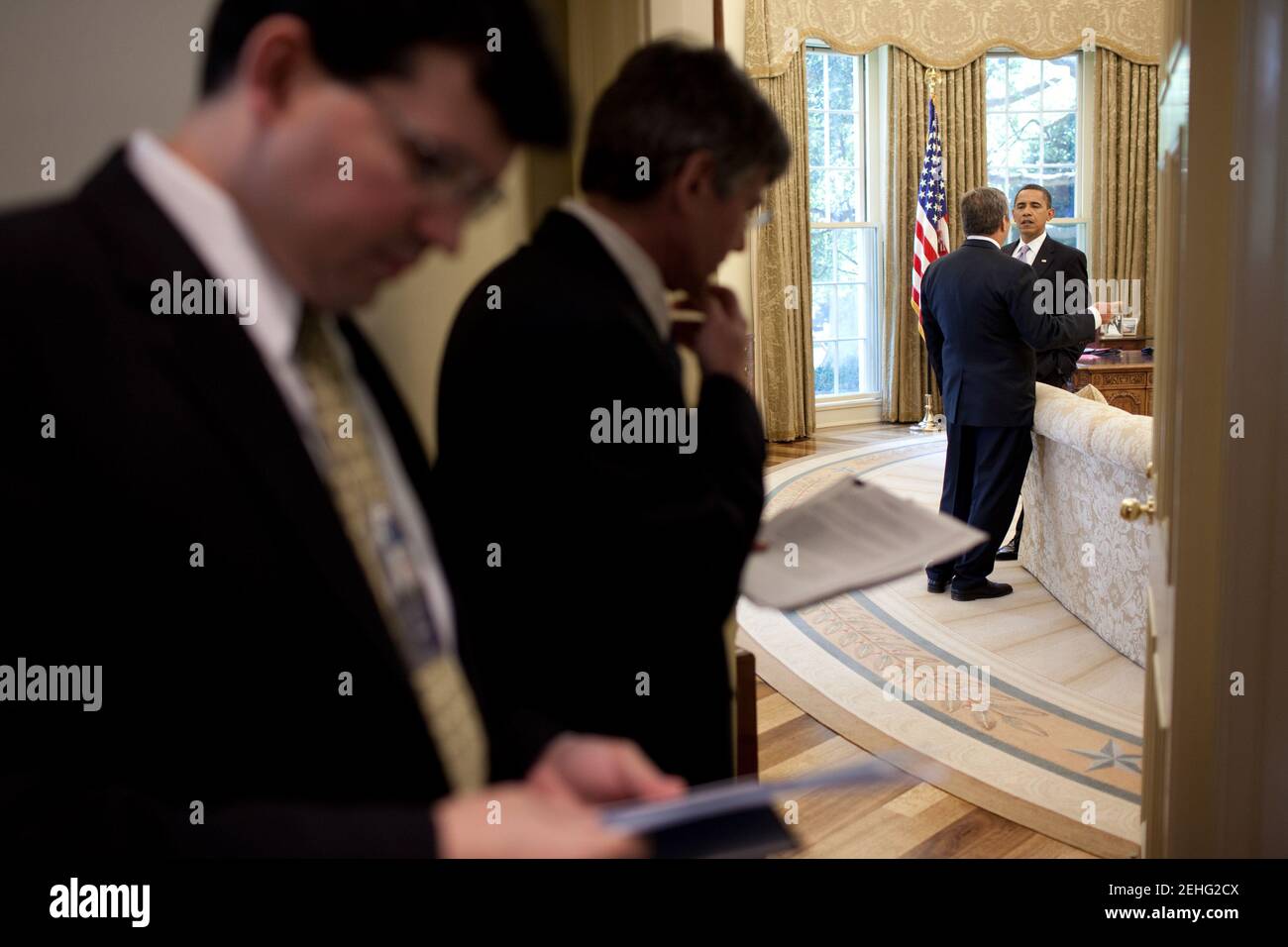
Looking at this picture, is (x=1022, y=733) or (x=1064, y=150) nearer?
(x=1022, y=733)

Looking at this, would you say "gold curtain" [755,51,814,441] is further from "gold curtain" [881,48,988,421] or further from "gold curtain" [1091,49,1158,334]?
"gold curtain" [1091,49,1158,334]

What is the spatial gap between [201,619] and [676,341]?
733 mm

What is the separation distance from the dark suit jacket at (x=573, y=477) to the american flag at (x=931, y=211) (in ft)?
24.1

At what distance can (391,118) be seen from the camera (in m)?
0.74

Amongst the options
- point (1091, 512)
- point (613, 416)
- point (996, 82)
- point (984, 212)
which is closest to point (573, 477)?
point (613, 416)

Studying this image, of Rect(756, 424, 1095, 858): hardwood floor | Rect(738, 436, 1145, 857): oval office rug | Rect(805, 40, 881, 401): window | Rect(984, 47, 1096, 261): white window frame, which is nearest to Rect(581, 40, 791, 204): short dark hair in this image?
Rect(738, 436, 1145, 857): oval office rug

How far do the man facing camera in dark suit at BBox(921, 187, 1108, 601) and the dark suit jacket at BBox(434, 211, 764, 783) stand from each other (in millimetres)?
3015

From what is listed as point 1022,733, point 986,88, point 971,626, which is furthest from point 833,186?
point 1022,733

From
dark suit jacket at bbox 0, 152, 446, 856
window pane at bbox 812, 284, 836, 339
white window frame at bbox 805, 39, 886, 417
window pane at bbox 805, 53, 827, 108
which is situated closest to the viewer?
dark suit jacket at bbox 0, 152, 446, 856

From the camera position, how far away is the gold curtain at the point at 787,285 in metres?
8.02

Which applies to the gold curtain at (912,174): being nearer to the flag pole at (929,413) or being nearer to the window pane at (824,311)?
the flag pole at (929,413)

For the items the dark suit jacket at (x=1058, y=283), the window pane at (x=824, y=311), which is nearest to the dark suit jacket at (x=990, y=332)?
the dark suit jacket at (x=1058, y=283)

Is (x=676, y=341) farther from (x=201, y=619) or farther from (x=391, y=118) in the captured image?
(x=201, y=619)

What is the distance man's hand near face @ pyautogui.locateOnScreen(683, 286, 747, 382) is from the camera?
119cm
